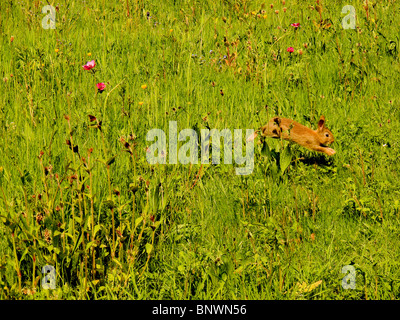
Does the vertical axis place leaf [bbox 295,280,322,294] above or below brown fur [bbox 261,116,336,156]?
below

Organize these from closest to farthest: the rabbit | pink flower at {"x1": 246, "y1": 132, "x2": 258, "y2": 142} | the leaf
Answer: the leaf → the rabbit → pink flower at {"x1": 246, "y1": 132, "x2": 258, "y2": 142}

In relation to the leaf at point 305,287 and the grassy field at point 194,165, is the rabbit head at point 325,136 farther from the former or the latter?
the leaf at point 305,287

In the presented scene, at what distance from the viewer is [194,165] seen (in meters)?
3.36

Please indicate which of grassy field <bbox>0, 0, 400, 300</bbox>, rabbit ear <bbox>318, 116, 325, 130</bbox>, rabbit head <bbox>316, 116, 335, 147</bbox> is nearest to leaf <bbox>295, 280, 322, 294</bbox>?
grassy field <bbox>0, 0, 400, 300</bbox>

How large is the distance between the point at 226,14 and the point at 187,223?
3701 millimetres

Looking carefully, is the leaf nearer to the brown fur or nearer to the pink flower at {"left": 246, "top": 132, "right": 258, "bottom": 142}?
the brown fur

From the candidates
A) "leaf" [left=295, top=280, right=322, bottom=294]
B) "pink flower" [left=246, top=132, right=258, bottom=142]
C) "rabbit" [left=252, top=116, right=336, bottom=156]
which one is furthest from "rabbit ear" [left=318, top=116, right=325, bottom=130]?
"leaf" [left=295, top=280, right=322, bottom=294]

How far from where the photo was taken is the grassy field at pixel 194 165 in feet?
7.65

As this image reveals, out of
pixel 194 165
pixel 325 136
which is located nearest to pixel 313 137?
pixel 325 136

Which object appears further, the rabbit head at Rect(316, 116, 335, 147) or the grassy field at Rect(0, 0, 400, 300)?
the rabbit head at Rect(316, 116, 335, 147)

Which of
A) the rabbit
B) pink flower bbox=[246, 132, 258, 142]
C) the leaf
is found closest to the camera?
the leaf

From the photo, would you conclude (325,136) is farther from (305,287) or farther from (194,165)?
(305,287)

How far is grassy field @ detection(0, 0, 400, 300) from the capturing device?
233cm

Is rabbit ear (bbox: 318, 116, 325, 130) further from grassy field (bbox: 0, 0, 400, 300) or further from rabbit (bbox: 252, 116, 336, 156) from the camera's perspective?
grassy field (bbox: 0, 0, 400, 300)
